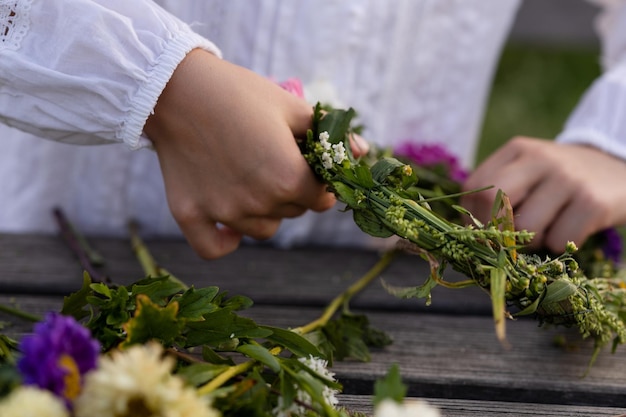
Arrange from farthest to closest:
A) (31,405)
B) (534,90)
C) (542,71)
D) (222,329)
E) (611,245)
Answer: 1. (542,71)
2. (534,90)
3. (611,245)
4. (222,329)
5. (31,405)

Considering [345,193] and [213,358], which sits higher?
[345,193]

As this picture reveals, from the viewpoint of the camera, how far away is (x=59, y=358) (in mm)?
396

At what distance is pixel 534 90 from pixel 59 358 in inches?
145

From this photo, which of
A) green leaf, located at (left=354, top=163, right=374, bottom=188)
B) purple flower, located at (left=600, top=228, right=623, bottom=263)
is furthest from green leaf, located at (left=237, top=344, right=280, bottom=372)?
purple flower, located at (left=600, top=228, right=623, bottom=263)

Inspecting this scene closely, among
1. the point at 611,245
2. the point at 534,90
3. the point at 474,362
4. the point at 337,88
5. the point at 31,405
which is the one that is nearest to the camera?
the point at 31,405

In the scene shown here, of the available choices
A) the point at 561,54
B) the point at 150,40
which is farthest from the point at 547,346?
the point at 561,54

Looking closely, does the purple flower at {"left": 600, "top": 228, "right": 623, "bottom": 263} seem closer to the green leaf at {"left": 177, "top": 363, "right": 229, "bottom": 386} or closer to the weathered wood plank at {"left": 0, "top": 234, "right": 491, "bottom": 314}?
the weathered wood plank at {"left": 0, "top": 234, "right": 491, "bottom": 314}

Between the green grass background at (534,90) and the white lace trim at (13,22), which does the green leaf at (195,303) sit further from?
the green grass background at (534,90)

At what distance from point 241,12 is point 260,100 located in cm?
48

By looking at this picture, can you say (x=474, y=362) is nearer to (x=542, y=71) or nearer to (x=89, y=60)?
(x=89, y=60)

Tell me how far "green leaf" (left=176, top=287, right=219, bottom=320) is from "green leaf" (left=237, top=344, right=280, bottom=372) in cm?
5

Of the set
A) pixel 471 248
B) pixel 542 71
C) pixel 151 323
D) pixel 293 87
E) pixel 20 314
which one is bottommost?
pixel 20 314

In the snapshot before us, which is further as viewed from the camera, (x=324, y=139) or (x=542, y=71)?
(x=542, y=71)

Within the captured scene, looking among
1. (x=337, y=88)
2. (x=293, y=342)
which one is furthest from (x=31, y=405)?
(x=337, y=88)
